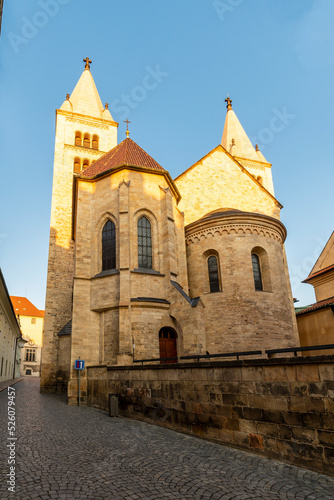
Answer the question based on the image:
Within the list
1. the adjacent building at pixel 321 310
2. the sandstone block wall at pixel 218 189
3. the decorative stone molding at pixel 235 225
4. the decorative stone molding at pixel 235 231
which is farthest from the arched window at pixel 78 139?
the adjacent building at pixel 321 310

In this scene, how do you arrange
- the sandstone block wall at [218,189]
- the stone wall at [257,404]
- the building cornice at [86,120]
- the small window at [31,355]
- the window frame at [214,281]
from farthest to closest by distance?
the small window at [31,355] < the building cornice at [86,120] < the sandstone block wall at [218,189] < the window frame at [214,281] < the stone wall at [257,404]

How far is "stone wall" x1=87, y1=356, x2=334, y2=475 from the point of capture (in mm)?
5843

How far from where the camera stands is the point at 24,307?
77375 millimetres

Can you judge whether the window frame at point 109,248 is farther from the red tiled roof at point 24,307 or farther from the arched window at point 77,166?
the red tiled roof at point 24,307

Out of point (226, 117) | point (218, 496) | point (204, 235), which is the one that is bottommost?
point (218, 496)

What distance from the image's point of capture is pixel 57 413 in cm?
1287

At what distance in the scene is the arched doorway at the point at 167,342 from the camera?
55.6 ft

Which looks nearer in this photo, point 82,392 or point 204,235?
point 82,392

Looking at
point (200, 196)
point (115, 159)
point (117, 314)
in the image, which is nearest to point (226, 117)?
point (200, 196)

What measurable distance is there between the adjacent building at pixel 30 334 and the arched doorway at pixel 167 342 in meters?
60.4

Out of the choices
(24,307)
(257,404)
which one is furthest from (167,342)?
(24,307)

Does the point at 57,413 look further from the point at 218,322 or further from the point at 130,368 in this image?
the point at 218,322

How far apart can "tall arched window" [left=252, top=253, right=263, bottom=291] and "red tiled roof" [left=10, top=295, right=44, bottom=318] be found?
6644 cm

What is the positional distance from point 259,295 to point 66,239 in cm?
1922
